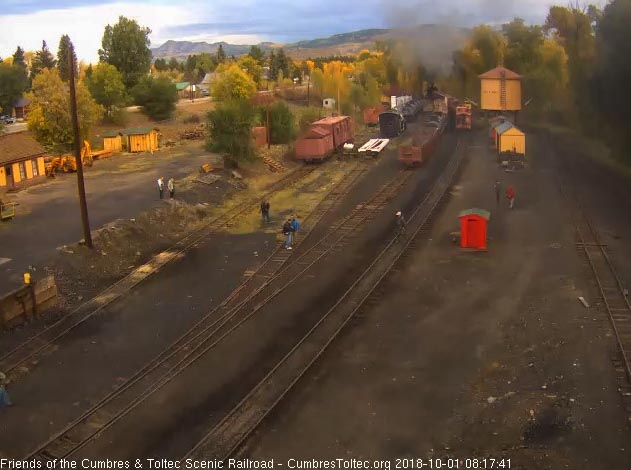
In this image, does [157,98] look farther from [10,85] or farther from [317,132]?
[317,132]

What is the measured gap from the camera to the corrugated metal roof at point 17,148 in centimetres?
3391

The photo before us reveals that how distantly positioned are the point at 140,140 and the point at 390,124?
2155 centimetres

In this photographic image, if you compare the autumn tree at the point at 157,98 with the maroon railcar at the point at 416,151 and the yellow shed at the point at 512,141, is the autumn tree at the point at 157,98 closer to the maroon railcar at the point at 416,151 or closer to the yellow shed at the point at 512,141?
the maroon railcar at the point at 416,151

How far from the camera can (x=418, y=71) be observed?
83250 millimetres

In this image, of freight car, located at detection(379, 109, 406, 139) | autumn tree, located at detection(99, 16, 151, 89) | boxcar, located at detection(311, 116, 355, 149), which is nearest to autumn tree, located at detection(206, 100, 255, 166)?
boxcar, located at detection(311, 116, 355, 149)

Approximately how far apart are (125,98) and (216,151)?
31.7 metres

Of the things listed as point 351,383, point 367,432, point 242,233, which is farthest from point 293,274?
point 367,432

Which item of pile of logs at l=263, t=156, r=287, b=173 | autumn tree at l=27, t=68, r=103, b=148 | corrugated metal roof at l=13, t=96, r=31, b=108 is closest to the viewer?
pile of logs at l=263, t=156, r=287, b=173

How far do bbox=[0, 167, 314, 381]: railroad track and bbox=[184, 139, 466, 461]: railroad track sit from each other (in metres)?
5.79

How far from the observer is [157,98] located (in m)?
66.6

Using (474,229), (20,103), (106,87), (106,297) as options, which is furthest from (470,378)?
(20,103)

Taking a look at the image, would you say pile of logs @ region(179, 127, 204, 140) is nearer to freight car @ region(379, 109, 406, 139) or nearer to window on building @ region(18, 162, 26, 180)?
freight car @ region(379, 109, 406, 139)

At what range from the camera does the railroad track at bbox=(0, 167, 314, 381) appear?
15.6 meters

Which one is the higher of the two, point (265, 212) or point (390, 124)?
point (390, 124)
